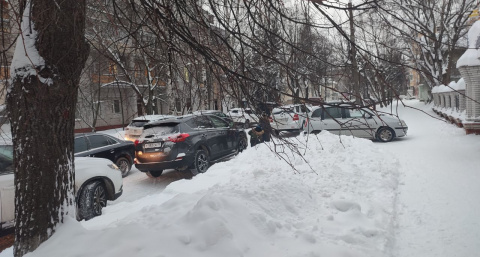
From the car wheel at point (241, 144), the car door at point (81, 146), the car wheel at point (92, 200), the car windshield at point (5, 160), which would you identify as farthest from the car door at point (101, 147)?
the car wheel at point (241, 144)

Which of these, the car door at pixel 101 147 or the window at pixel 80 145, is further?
the car door at pixel 101 147

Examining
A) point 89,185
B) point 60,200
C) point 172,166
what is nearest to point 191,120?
point 172,166

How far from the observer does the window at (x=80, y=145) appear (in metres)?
8.45

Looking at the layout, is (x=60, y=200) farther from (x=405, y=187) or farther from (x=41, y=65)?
(x=405, y=187)

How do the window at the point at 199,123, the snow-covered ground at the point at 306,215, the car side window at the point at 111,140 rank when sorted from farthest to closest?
the car side window at the point at 111,140, the window at the point at 199,123, the snow-covered ground at the point at 306,215

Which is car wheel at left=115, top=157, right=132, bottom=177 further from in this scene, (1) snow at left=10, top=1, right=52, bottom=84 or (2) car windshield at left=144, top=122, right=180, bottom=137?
(1) snow at left=10, top=1, right=52, bottom=84

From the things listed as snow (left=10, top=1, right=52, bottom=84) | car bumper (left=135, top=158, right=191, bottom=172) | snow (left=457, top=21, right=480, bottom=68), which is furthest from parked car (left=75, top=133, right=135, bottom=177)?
snow (left=457, top=21, right=480, bottom=68)

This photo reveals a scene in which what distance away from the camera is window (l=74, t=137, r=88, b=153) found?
8.45 meters

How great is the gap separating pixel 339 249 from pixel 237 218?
3.68ft

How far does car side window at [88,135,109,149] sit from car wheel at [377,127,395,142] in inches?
382

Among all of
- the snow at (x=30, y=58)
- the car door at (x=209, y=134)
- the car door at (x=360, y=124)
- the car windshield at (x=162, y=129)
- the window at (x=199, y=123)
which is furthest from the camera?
the car door at (x=209, y=134)

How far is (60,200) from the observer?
3080 millimetres

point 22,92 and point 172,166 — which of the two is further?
point 172,166

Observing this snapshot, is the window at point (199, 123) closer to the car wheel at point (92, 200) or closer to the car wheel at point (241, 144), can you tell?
the car wheel at point (241, 144)
